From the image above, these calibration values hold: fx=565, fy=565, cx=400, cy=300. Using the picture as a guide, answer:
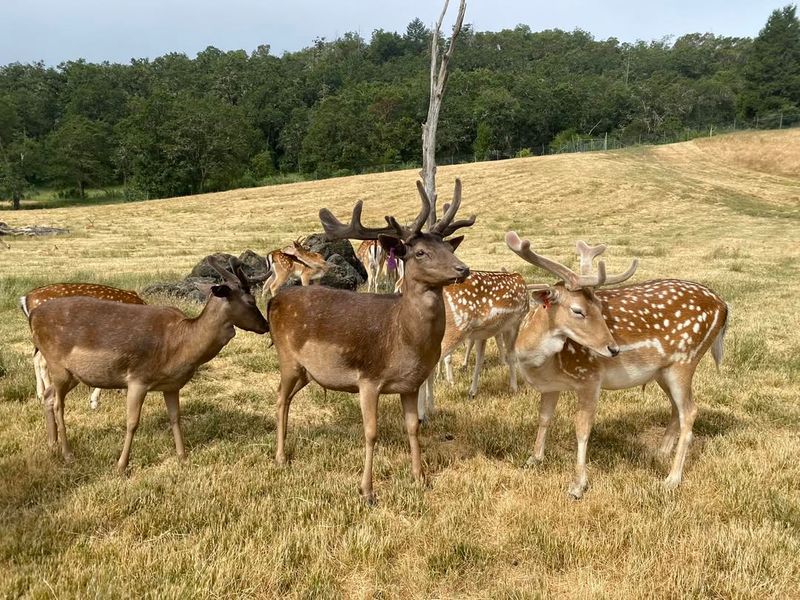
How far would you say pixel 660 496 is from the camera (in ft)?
13.9

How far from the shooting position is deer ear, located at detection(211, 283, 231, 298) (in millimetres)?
4691

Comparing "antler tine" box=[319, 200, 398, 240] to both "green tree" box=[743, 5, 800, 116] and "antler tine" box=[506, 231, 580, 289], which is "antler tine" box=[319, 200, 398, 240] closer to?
"antler tine" box=[506, 231, 580, 289]

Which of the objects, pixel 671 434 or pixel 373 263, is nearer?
pixel 671 434

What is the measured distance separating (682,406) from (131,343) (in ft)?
15.4

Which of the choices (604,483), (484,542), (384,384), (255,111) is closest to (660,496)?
(604,483)

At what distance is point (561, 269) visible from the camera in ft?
15.2

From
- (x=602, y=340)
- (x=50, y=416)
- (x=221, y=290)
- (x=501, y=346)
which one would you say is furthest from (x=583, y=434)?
(x=50, y=416)

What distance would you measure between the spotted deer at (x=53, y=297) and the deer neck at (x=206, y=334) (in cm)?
169

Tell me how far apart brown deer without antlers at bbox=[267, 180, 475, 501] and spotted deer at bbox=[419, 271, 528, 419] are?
5.28ft

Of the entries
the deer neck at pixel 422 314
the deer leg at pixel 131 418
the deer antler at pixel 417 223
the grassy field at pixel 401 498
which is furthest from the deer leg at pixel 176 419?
the deer antler at pixel 417 223

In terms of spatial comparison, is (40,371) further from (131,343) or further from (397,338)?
(397,338)

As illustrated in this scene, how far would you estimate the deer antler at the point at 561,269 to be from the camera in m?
4.47

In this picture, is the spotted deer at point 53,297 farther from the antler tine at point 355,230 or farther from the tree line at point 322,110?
the tree line at point 322,110

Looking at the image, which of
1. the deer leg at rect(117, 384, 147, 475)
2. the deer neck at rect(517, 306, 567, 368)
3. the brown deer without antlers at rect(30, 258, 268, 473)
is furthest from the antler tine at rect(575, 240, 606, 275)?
the deer leg at rect(117, 384, 147, 475)
